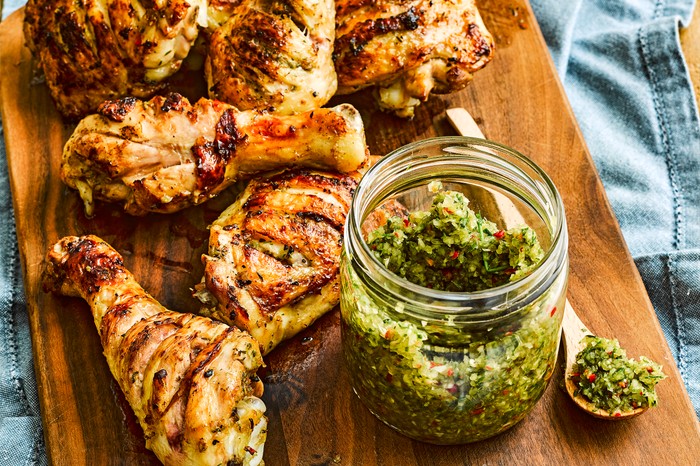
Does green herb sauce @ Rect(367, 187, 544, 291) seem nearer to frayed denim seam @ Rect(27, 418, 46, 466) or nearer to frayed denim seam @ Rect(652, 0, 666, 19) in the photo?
frayed denim seam @ Rect(27, 418, 46, 466)

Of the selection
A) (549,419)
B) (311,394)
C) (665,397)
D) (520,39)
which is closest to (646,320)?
(665,397)

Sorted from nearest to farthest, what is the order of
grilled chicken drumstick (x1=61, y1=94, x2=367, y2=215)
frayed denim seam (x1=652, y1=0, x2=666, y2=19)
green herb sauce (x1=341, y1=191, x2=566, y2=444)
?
green herb sauce (x1=341, y1=191, x2=566, y2=444), grilled chicken drumstick (x1=61, y1=94, x2=367, y2=215), frayed denim seam (x1=652, y1=0, x2=666, y2=19)

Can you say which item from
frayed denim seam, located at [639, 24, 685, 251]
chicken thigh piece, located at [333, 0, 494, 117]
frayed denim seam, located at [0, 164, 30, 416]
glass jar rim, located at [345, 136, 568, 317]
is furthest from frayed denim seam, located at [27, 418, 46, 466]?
frayed denim seam, located at [639, 24, 685, 251]

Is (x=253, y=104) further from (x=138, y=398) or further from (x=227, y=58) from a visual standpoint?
(x=138, y=398)

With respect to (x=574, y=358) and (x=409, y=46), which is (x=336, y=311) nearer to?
(x=574, y=358)

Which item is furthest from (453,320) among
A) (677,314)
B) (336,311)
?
(677,314)

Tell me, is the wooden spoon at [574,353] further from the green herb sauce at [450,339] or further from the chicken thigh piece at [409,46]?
the chicken thigh piece at [409,46]
